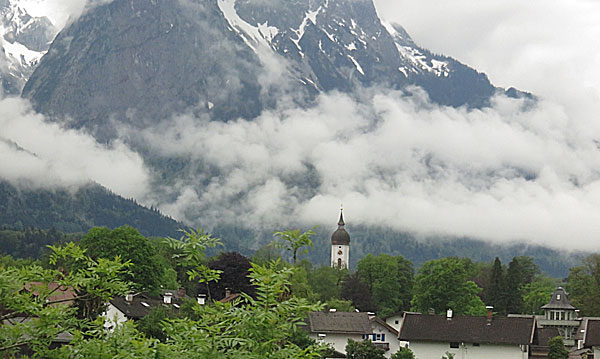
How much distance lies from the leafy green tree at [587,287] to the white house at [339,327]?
111 feet

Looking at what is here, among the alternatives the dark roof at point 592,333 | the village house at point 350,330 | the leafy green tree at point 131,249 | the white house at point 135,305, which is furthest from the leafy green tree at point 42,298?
the dark roof at point 592,333

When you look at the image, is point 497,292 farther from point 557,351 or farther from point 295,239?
point 295,239

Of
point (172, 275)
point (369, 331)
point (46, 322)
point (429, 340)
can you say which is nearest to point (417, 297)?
point (369, 331)

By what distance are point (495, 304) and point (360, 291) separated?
17.5 metres

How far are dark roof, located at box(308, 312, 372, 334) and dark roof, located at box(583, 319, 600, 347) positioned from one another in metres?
19.5

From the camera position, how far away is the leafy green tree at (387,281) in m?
121

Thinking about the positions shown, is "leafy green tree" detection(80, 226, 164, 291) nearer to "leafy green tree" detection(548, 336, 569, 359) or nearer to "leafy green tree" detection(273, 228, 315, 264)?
"leafy green tree" detection(548, 336, 569, 359)

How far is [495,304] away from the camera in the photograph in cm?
10688

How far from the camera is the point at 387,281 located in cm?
12262

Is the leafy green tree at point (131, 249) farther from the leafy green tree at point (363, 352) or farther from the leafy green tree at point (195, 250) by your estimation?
the leafy green tree at point (195, 250)

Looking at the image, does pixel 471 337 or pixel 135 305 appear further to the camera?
pixel 471 337

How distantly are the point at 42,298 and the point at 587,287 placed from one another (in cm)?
10755

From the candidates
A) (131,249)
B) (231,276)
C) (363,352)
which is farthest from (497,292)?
(363,352)

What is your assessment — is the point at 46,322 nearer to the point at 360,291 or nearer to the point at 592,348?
the point at 592,348
